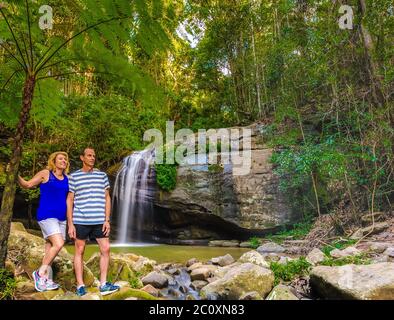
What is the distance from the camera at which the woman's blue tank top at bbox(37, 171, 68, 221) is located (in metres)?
3.26

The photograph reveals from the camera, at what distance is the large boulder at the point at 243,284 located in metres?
3.96

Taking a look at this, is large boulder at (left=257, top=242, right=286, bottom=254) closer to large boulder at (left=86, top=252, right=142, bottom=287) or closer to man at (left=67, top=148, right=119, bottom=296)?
large boulder at (left=86, top=252, right=142, bottom=287)

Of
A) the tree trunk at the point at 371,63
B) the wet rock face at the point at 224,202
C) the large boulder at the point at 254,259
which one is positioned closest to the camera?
the large boulder at the point at 254,259

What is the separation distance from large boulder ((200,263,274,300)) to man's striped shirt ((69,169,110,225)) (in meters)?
1.74

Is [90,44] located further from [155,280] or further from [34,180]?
[155,280]

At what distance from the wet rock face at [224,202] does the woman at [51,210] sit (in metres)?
7.38

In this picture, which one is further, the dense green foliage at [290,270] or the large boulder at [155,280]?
the large boulder at [155,280]

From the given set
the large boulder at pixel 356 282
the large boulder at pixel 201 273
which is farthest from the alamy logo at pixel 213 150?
the large boulder at pixel 356 282

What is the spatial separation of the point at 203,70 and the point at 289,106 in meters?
8.60

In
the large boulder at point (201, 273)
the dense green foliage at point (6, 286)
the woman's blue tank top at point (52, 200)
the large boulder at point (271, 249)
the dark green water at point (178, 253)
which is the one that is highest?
the woman's blue tank top at point (52, 200)

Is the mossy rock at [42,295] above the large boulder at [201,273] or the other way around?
above

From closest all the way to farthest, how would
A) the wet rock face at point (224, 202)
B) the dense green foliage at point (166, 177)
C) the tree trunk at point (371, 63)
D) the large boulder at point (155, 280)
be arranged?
the large boulder at point (155, 280)
the tree trunk at point (371, 63)
the wet rock face at point (224, 202)
the dense green foliage at point (166, 177)

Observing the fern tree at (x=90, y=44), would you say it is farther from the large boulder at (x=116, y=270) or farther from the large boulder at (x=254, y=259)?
the large boulder at (x=254, y=259)
